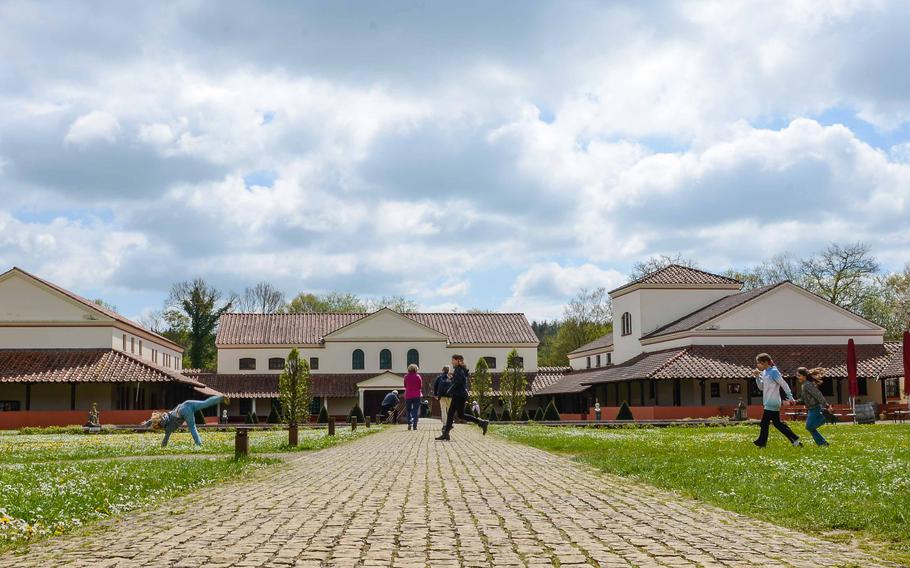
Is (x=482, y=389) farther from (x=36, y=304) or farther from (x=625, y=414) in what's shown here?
(x=36, y=304)

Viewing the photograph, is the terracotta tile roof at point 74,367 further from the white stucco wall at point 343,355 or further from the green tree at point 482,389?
the green tree at point 482,389

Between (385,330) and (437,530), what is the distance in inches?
2278

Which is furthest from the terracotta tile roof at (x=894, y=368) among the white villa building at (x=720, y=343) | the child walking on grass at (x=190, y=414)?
the child walking on grass at (x=190, y=414)

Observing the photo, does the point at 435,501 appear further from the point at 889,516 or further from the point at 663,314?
the point at 663,314

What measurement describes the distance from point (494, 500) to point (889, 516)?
357 cm

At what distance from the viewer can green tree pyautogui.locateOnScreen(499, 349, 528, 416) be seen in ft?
179

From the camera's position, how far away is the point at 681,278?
57.1 meters

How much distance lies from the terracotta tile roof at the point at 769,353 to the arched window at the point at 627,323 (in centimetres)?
878

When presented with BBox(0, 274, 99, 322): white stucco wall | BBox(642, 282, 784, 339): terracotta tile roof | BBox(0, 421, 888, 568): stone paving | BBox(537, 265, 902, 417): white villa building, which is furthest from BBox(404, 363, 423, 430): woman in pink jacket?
BBox(0, 274, 99, 322): white stucco wall

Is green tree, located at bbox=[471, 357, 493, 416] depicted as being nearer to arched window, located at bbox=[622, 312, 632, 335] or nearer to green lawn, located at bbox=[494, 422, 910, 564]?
arched window, located at bbox=[622, 312, 632, 335]

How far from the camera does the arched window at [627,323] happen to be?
190ft

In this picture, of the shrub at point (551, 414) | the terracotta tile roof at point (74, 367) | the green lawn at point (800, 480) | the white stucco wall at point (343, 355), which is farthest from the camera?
the white stucco wall at point (343, 355)

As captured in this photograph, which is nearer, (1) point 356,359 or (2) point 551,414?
(2) point 551,414

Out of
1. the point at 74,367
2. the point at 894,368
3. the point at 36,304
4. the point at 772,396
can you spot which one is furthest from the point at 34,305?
the point at 894,368
